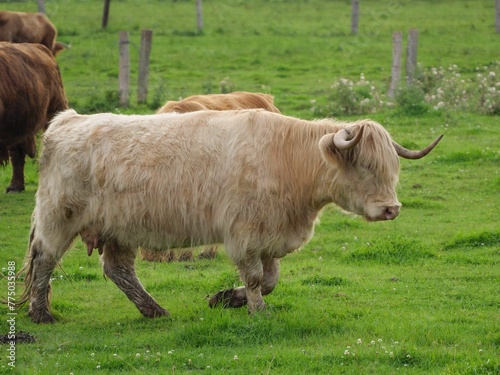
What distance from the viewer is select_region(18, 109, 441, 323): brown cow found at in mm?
6984

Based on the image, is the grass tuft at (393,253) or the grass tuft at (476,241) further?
the grass tuft at (476,241)

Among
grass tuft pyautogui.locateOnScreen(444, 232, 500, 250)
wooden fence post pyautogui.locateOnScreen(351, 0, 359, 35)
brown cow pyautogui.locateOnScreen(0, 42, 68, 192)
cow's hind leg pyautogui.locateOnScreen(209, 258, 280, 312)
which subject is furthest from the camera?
wooden fence post pyautogui.locateOnScreen(351, 0, 359, 35)

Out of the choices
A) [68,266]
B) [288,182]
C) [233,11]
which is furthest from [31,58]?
[233,11]

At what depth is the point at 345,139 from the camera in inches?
271

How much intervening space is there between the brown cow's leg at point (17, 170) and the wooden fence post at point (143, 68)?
6.06 meters

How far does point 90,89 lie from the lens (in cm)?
2025

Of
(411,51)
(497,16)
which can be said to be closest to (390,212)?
(411,51)

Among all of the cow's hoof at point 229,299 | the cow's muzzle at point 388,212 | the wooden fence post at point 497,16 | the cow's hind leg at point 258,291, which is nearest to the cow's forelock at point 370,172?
the cow's muzzle at point 388,212

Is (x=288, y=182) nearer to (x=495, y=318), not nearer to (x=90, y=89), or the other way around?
(x=495, y=318)

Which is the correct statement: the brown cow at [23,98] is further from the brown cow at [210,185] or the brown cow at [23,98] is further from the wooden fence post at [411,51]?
the wooden fence post at [411,51]

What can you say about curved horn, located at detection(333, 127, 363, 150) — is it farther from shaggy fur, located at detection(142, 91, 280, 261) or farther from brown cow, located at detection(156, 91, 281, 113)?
brown cow, located at detection(156, 91, 281, 113)

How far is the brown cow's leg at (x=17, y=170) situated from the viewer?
12.6 meters

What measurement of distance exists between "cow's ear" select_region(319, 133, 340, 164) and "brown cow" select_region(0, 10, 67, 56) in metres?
15.2

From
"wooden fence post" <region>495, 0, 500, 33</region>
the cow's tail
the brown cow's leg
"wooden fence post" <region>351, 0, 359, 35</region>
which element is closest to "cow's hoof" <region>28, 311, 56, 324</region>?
the cow's tail
